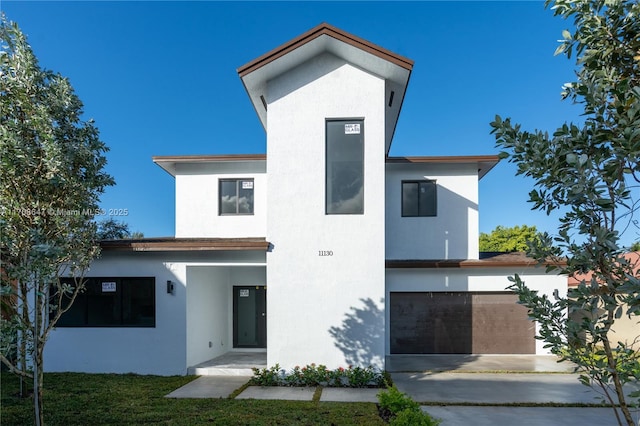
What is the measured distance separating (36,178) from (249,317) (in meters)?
8.44

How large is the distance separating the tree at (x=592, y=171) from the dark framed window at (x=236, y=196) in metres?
10.8

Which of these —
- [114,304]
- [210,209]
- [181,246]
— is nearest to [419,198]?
[210,209]

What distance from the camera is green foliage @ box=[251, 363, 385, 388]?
8.39 metres

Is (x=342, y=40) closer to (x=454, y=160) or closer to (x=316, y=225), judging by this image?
(x=316, y=225)

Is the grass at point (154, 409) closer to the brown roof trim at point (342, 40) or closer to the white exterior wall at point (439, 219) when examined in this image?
the white exterior wall at point (439, 219)

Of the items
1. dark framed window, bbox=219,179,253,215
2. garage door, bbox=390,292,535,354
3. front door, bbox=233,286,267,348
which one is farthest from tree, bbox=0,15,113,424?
→ garage door, bbox=390,292,535,354

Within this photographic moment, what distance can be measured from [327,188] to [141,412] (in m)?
6.30

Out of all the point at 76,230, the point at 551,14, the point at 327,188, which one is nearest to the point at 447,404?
the point at 327,188

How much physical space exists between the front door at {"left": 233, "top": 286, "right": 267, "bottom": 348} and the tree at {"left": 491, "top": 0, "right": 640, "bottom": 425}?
10.4m

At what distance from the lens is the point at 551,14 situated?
309cm

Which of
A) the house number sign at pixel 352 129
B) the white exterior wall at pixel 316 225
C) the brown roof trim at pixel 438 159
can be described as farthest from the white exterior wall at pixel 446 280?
the house number sign at pixel 352 129

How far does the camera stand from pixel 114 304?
998cm

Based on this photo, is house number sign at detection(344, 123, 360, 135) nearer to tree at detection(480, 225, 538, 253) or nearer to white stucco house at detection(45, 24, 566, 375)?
white stucco house at detection(45, 24, 566, 375)

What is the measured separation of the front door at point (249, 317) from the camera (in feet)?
40.0
